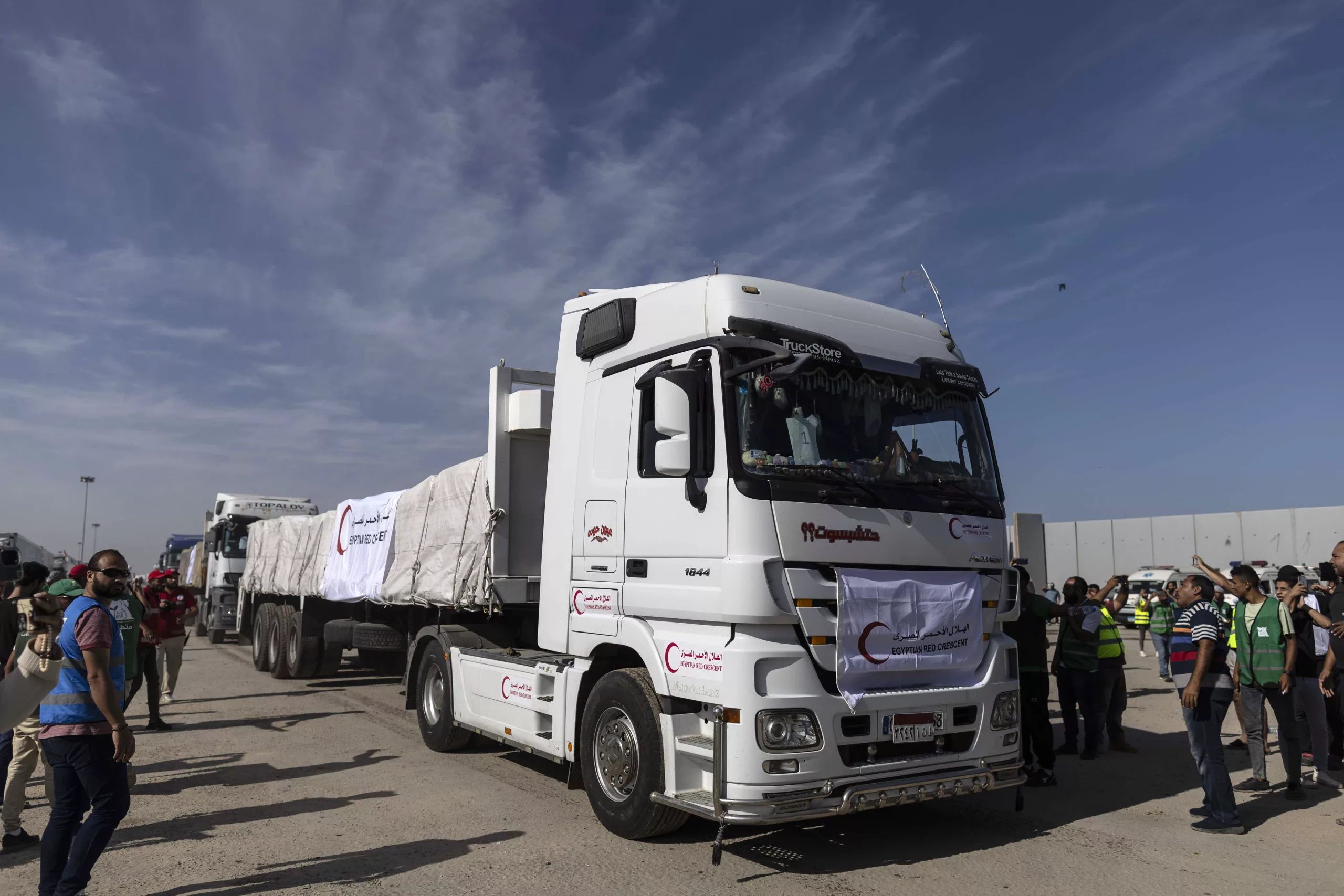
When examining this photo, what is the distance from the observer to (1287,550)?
123ft

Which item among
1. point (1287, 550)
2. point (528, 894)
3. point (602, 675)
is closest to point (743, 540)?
point (602, 675)

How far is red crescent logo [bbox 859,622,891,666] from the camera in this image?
212 inches

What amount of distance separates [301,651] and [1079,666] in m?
11.4

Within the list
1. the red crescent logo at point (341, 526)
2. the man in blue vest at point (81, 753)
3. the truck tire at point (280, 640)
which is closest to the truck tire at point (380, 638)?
the red crescent logo at point (341, 526)

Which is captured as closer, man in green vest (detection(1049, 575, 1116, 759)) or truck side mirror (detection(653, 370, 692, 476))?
truck side mirror (detection(653, 370, 692, 476))

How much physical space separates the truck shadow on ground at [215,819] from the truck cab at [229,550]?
56.0ft

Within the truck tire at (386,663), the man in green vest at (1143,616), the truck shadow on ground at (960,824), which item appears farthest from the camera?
the man in green vest at (1143,616)

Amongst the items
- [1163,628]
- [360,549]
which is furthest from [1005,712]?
[1163,628]

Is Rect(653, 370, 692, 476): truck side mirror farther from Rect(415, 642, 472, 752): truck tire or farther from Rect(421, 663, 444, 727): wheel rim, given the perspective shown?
Rect(421, 663, 444, 727): wheel rim

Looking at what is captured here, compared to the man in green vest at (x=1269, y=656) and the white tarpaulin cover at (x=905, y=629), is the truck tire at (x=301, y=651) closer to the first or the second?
the white tarpaulin cover at (x=905, y=629)

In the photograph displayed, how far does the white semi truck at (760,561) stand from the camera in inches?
204

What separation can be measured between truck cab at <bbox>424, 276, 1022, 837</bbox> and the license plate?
0.04ft

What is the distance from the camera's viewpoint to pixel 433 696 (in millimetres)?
9258

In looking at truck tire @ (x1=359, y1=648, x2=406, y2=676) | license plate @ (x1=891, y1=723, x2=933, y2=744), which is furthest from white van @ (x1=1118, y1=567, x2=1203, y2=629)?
license plate @ (x1=891, y1=723, x2=933, y2=744)
